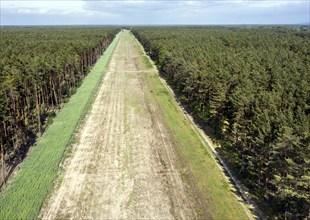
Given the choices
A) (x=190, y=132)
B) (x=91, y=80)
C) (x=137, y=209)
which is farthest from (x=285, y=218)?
(x=91, y=80)

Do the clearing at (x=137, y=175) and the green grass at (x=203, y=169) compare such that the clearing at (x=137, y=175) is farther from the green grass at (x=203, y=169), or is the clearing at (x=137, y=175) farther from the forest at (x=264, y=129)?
the forest at (x=264, y=129)

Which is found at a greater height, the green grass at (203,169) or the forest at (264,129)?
the forest at (264,129)

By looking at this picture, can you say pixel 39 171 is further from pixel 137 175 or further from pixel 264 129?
pixel 264 129

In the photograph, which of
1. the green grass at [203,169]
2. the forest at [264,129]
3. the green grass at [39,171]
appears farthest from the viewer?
the green grass at [203,169]

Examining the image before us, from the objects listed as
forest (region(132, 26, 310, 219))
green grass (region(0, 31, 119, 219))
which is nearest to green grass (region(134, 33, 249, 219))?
forest (region(132, 26, 310, 219))

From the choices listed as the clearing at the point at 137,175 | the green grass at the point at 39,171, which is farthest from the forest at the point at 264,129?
the green grass at the point at 39,171

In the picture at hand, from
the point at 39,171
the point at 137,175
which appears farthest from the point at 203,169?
the point at 39,171
